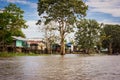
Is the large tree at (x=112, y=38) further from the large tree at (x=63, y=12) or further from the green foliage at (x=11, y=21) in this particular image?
the green foliage at (x=11, y=21)

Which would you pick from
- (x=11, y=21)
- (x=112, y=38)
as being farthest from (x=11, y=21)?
(x=112, y=38)

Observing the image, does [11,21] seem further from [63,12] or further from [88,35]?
[88,35]

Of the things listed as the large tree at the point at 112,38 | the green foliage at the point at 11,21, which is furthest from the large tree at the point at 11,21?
the large tree at the point at 112,38

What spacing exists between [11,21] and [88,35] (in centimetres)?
4226

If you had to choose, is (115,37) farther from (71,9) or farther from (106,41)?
(71,9)

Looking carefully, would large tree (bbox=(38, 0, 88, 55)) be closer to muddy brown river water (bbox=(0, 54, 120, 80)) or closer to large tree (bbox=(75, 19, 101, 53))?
large tree (bbox=(75, 19, 101, 53))

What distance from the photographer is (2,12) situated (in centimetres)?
5250

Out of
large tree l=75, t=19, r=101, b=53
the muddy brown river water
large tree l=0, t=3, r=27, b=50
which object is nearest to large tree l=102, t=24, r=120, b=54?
large tree l=75, t=19, r=101, b=53

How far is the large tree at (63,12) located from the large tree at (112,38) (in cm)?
4400

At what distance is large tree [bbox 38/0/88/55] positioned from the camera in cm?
6381

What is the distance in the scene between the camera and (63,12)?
63719 mm

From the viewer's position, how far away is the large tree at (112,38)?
358 ft

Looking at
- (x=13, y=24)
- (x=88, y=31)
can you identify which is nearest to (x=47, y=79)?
(x=13, y=24)

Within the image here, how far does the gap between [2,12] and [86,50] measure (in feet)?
152
